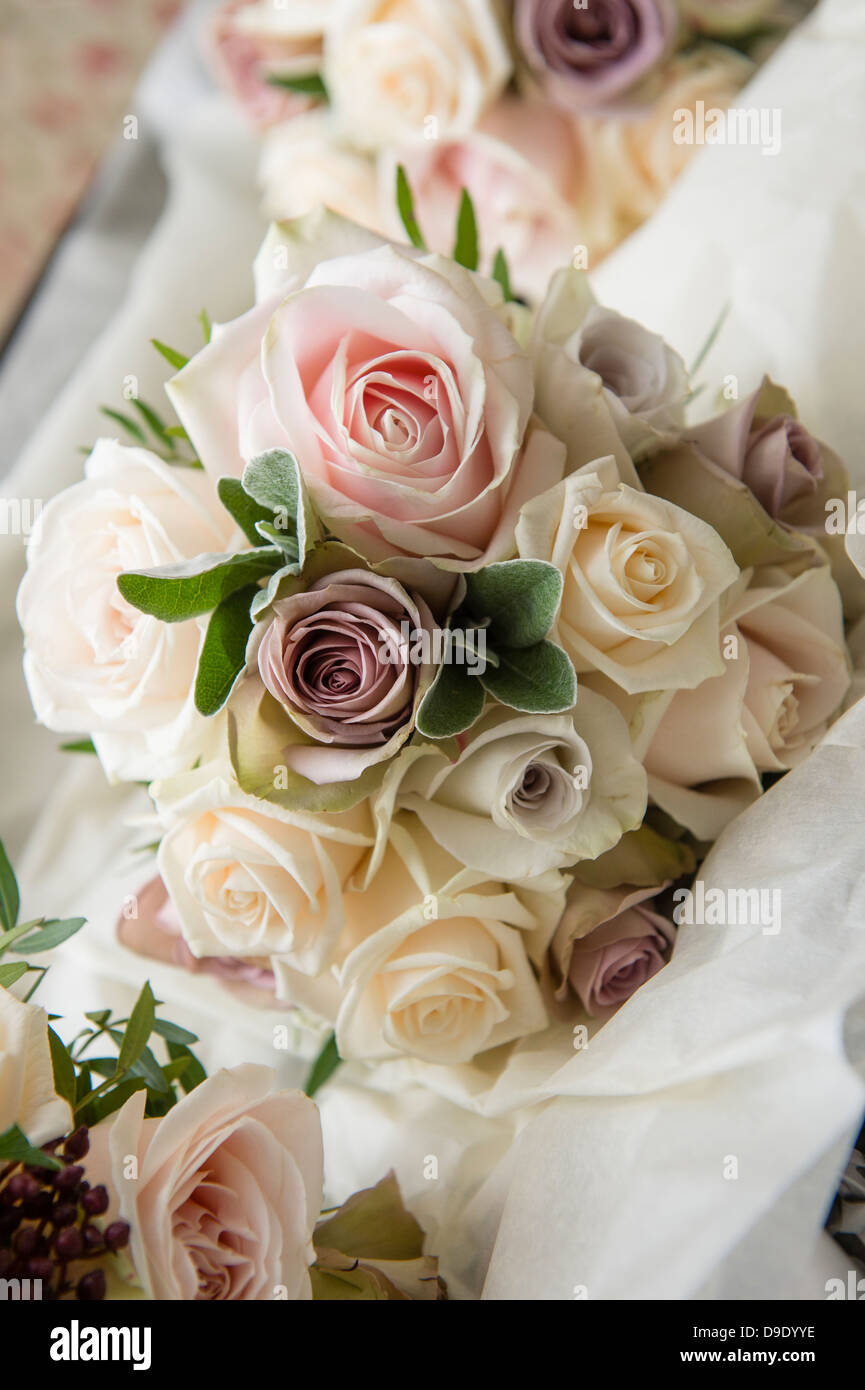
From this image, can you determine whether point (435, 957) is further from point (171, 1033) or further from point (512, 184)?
point (512, 184)

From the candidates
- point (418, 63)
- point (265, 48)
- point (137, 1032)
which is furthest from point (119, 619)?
point (265, 48)

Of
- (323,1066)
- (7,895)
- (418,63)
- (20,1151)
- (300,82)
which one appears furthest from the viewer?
(300,82)

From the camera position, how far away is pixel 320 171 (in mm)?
839

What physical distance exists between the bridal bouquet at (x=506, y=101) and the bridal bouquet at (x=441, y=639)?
265 mm

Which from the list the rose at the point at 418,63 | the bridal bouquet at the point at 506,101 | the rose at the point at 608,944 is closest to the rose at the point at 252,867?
the rose at the point at 608,944

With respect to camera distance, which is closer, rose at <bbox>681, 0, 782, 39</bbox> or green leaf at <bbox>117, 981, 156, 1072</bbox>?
green leaf at <bbox>117, 981, 156, 1072</bbox>

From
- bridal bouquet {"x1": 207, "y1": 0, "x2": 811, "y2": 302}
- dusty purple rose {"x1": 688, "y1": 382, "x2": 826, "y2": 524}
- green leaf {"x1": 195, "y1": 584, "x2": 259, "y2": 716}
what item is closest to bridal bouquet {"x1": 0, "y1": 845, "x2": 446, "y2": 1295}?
green leaf {"x1": 195, "y1": 584, "x2": 259, "y2": 716}

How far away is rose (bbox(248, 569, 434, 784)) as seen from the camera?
397 mm

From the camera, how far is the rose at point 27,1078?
37 centimetres

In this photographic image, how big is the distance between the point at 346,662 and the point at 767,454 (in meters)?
0.22

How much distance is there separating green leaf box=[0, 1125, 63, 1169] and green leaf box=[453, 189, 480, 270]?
17.3 inches

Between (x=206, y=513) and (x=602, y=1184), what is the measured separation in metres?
0.31

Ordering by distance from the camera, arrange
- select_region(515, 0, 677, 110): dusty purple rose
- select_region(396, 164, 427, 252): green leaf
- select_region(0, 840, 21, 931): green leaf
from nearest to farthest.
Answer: select_region(0, 840, 21, 931): green leaf, select_region(396, 164, 427, 252): green leaf, select_region(515, 0, 677, 110): dusty purple rose

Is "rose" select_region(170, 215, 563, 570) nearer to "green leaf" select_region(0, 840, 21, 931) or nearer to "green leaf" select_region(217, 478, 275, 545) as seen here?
"green leaf" select_region(217, 478, 275, 545)
